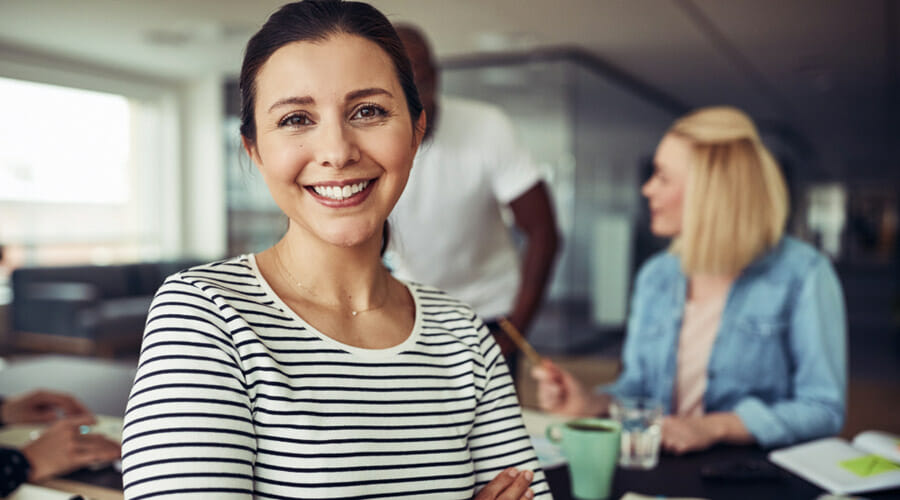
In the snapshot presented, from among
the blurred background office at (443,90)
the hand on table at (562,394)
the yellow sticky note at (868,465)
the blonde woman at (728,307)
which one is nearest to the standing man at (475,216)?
the blonde woman at (728,307)

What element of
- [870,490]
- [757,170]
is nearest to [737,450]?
[870,490]

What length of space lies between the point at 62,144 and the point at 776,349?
25.6 feet

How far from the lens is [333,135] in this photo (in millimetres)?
814

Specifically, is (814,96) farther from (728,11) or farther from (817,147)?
(817,147)

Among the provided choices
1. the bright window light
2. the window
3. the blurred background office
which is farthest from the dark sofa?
the bright window light

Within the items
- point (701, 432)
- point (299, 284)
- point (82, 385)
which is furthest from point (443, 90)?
point (299, 284)

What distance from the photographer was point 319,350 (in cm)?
82

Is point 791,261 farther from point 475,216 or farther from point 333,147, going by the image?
point 333,147

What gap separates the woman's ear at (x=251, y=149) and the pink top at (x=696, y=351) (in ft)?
4.32

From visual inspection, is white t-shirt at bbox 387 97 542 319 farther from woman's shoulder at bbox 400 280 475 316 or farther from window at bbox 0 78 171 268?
window at bbox 0 78 171 268

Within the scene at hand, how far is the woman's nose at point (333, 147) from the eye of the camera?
0.81 metres

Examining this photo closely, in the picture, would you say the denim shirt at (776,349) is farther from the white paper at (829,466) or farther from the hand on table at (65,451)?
the hand on table at (65,451)

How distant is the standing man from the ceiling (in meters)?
2.27

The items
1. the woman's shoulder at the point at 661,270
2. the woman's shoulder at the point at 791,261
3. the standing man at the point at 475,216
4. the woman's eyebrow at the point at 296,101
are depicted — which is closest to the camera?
the woman's eyebrow at the point at 296,101
